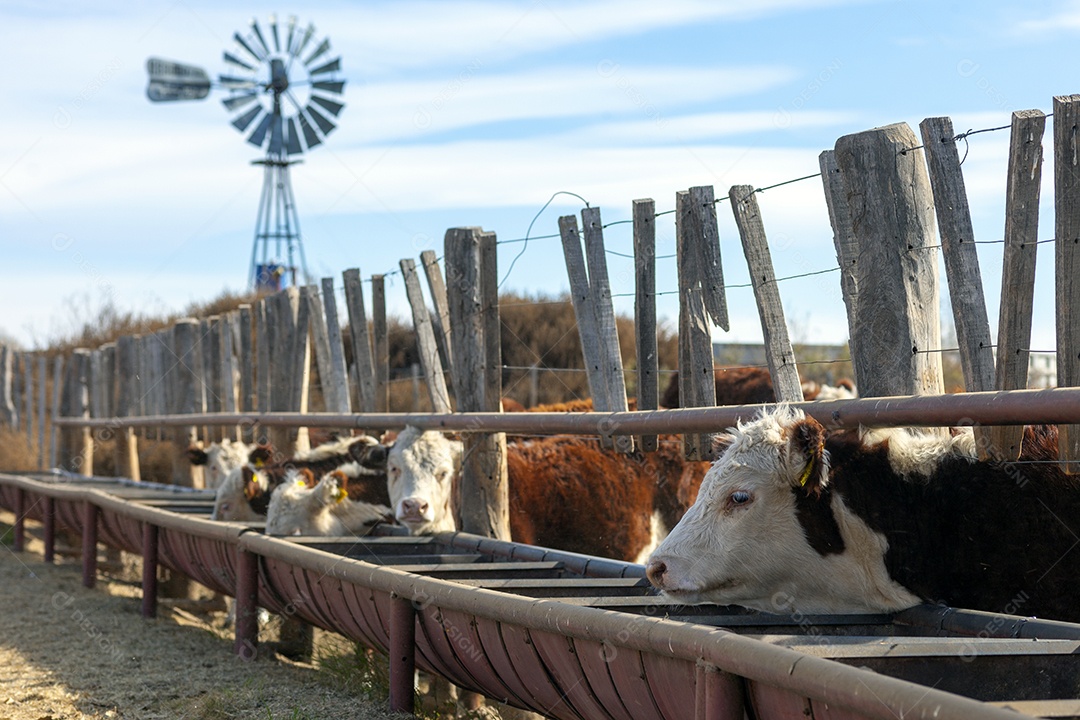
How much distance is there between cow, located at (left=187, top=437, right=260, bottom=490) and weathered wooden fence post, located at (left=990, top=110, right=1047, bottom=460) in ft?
26.4

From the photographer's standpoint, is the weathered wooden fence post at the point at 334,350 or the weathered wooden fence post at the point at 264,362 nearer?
the weathered wooden fence post at the point at 334,350

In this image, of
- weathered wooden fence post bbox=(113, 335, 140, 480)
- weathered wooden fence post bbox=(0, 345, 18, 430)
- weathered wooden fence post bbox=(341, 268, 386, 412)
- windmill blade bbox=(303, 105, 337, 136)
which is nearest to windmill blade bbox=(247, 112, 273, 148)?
windmill blade bbox=(303, 105, 337, 136)

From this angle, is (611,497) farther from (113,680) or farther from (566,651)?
(566,651)

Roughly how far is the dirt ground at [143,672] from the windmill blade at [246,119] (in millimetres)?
21046

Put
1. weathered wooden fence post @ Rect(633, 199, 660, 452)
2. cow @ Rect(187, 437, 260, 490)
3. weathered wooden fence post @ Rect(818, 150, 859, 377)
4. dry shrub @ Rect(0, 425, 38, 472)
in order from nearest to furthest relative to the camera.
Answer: weathered wooden fence post @ Rect(818, 150, 859, 377) < weathered wooden fence post @ Rect(633, 199, 660, 452) < cow @ Rect(187, 437, 260, 490) < dry shrub @ Rect(0, 425, 38, 472)

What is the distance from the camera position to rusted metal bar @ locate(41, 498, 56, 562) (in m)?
10.1

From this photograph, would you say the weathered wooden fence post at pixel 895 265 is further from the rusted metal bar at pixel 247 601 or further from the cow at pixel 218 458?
the cow at pixel 218 458

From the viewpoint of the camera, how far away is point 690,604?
3748mm

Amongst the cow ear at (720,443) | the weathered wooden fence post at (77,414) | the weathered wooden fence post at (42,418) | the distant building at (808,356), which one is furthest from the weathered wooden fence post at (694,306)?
the weathered wooden fence post at (42,418)

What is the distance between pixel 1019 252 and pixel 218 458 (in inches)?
329

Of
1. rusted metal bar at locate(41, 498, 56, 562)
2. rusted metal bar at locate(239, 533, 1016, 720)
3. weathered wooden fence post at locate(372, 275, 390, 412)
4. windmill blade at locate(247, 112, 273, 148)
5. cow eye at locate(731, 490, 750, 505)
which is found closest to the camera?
rusted metal bar at locate(239, 533, 1016, 720)

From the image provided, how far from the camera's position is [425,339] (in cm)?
752

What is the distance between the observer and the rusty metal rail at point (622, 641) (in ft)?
8.25

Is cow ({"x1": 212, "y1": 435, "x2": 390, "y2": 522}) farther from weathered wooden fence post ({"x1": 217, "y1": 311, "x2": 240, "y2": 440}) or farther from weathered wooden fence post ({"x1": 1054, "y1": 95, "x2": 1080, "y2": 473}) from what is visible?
weathered wooden fence post ({"x1": 1054, "y1": 95, "x2": 1080, "y2": 473})
